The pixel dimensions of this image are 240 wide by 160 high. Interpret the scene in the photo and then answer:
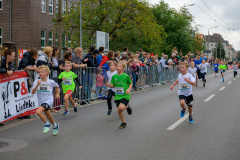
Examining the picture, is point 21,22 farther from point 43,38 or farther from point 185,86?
point 185,86

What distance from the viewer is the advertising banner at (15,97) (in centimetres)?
856

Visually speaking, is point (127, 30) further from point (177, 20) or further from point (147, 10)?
point (177, 20)

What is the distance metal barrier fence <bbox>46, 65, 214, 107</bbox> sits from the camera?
12.3 m

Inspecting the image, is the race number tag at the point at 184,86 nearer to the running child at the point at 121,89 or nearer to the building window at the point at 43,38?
the running child at the point at 121,89

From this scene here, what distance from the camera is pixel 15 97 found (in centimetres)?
905

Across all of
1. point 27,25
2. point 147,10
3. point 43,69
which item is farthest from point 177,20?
point 43,69

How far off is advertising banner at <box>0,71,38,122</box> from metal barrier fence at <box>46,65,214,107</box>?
1.13 meters

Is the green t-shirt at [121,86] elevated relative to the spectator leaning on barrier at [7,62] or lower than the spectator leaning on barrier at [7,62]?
lower

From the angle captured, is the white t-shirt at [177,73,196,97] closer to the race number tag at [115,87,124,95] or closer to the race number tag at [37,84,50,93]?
the race number tag at [115,87,124,95]

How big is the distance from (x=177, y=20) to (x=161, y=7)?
3302 mm

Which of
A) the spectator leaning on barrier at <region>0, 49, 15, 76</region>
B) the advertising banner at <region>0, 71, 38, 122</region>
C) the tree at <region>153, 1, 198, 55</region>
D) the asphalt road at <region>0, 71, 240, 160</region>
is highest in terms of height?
the tree at <region>153, 1, 198, 55</region>

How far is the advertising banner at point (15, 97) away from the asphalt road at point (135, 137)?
0.56 metres

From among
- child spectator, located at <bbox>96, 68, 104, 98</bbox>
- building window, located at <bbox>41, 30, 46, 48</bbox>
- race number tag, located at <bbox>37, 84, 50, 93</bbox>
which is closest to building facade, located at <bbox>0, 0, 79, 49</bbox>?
building window, located at <bbox>41, 30, 46, 48</bbox>

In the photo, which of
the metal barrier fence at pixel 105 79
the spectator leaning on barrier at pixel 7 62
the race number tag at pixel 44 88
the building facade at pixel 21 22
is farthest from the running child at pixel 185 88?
the building facade at pixel 21 22
